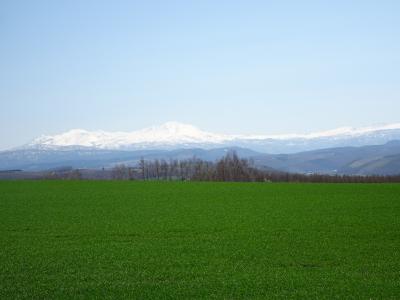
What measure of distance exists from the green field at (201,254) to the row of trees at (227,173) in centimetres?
8235

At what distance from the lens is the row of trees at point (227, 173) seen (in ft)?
397

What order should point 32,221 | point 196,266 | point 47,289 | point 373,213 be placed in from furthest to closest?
point 373,213 → point 32,221 → point 196,266 → point 47,289

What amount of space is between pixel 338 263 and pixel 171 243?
27.5 ft

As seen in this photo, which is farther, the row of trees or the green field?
the row of trees

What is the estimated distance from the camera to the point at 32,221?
3272 centimetres

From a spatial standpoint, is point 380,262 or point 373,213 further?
point 373,213

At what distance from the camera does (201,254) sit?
20.9 m

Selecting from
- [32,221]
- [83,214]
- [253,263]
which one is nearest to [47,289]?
[253,263]

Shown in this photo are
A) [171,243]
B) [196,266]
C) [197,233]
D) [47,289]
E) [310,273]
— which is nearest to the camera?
[47,289]

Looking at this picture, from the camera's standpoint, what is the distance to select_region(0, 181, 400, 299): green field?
15.2m

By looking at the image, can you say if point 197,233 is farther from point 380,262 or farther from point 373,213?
point 373,213

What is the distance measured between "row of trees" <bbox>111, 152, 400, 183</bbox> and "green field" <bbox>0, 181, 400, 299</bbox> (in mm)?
82355

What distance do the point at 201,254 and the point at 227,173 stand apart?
11978 cm

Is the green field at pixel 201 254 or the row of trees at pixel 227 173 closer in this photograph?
the green field at pixel 201 254
